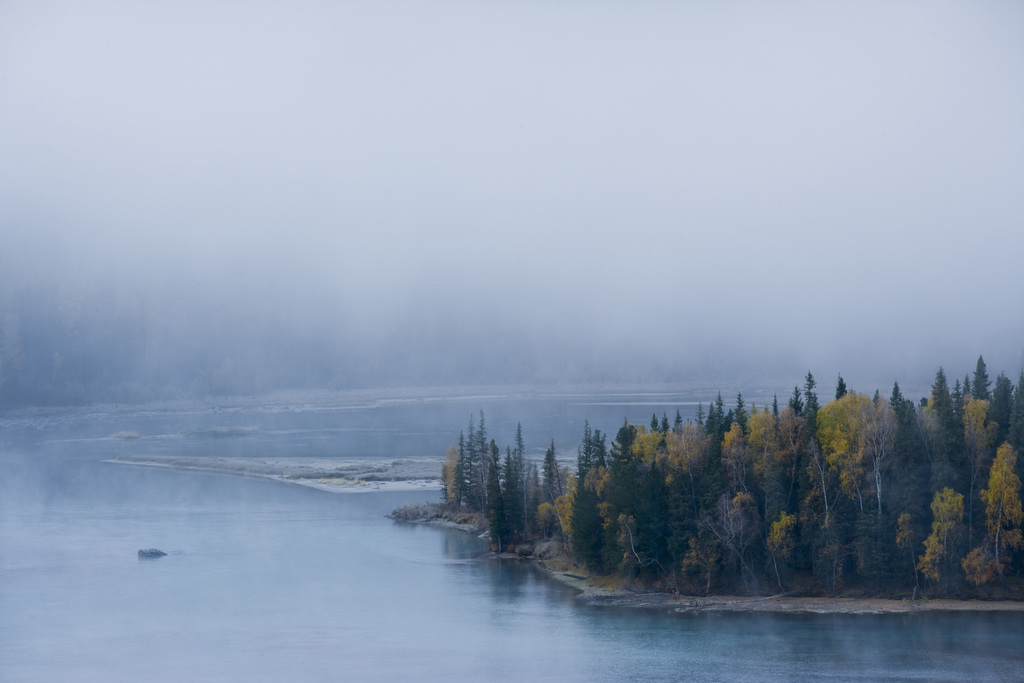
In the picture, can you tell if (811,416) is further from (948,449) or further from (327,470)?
(327,470)

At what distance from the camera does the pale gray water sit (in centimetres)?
3356

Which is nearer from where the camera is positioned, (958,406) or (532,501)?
(958,406)

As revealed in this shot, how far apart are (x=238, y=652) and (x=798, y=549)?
26740 millimetres

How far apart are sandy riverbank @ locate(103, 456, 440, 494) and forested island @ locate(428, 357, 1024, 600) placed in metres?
45.8

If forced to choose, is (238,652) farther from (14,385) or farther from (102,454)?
(14,385)

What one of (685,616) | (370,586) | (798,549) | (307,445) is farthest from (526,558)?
(307,445)

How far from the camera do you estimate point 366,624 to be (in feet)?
136

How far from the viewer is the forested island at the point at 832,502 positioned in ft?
123

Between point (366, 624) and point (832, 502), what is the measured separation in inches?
933

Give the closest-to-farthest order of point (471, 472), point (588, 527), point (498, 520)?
1. point (588, 527)
2. point (498, 520)
3. point (471, 472)

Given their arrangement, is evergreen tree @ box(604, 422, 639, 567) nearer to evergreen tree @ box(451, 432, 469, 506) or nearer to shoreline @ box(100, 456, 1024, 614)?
shoreline @ box(100, 456, 1024, 614)

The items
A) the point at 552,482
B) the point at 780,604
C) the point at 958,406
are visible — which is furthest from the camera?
the point at 552,482

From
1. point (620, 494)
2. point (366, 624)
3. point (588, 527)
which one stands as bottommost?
point (366, 624)

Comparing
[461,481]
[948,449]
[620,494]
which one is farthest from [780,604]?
[461,481]
